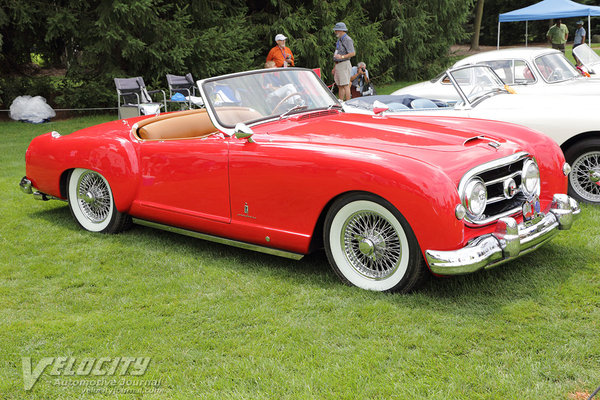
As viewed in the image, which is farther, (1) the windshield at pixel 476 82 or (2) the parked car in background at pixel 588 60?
(2) the parked car in background at pixel 588 60

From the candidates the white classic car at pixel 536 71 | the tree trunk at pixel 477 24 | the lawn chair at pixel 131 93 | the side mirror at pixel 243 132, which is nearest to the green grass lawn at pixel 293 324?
the side mirror at pixel 243 132

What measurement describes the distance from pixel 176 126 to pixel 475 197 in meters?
3.00

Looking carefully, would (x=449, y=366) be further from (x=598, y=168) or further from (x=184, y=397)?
(x=598, y=168)

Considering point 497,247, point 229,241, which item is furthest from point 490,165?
point 229,241

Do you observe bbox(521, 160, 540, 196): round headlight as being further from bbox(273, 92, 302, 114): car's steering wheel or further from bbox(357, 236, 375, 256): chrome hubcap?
bbox(273, 92, 302, 114): car's steering wheel

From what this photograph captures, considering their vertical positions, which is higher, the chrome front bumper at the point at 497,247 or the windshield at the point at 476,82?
the windshield at the point at 476,82

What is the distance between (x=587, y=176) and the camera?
20.0ft

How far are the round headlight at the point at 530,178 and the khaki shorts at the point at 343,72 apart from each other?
9.31 m

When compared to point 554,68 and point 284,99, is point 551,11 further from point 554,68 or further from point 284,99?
point 284,99

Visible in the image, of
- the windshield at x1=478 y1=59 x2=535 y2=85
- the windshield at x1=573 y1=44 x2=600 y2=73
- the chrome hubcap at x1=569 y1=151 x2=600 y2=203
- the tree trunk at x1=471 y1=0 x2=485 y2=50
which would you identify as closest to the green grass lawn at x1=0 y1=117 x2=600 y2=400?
the chrome hubcap at x1=569 y1=151 x2=600 y2=203

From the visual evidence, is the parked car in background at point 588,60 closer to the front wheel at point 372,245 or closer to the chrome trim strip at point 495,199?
the chrome trim strip at point 495,199

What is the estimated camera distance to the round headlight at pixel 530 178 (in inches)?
173

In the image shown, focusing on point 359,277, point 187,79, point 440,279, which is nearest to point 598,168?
point 440,279

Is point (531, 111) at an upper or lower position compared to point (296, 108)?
lower
